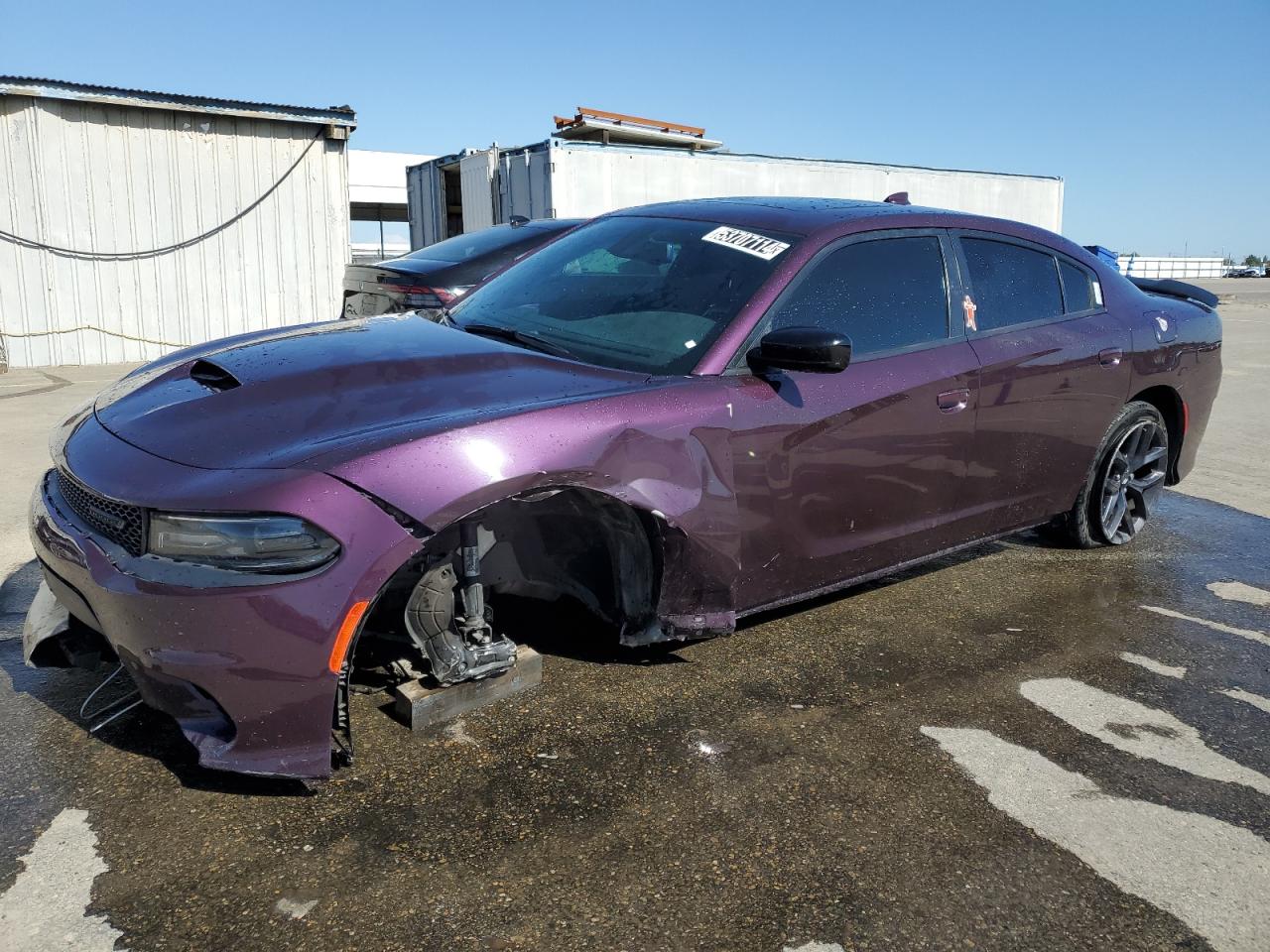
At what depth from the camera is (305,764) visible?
2.38 metres

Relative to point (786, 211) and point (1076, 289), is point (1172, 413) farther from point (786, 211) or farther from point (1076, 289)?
point (786, 211)

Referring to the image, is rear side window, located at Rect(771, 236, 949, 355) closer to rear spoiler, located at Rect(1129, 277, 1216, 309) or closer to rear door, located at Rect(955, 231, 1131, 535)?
rear door, located at Rect(955, 231, 1131, 535)

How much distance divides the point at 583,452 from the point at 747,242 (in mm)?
1201

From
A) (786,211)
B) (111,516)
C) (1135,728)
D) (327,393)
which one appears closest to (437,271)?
(786,211)

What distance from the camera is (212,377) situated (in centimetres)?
294

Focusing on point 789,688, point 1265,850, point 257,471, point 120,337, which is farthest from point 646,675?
point 120,337

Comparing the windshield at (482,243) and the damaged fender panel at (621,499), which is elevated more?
the windshield at (482,243)

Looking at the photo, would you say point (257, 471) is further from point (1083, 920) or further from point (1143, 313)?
point (1143, 313)

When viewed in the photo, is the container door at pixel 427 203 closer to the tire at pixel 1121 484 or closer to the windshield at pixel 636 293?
the windshield at pixel 636 293

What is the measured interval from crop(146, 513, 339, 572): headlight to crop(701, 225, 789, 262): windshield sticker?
181cm

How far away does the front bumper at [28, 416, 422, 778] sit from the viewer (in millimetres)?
2273

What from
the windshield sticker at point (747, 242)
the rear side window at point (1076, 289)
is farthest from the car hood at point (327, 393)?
the rear side window at point (1076, 289)

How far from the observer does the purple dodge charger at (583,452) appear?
2322mm

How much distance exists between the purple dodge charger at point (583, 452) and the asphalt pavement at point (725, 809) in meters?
0.23
